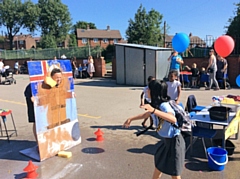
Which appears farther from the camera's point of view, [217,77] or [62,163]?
[217,77]

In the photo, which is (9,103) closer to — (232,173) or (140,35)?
(232,173)

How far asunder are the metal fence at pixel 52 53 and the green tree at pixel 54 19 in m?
20.2

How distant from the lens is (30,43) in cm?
7900

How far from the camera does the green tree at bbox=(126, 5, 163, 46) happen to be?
3756 centimetres

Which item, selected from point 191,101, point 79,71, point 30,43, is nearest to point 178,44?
point 191,101

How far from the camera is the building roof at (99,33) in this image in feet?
192

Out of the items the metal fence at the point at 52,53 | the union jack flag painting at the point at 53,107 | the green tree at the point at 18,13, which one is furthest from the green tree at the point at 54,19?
the union jack flag painting at the point at 53,107

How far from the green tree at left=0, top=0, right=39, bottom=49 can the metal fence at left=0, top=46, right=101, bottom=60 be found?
21.5 meters

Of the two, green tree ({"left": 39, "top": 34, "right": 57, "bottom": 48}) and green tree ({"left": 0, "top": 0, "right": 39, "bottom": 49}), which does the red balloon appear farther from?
green tree ({"left": 0, "top": 0, "right": 39, "bottom": 49})

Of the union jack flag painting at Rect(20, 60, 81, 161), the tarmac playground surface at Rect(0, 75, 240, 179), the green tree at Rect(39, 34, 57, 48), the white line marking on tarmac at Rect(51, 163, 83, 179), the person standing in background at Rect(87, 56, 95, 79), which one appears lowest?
the white line marking on tarmac at Rect(51, 163, 83, 179)

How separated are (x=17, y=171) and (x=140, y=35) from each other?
35.6m

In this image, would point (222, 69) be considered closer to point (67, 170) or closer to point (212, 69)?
point (212, 69)

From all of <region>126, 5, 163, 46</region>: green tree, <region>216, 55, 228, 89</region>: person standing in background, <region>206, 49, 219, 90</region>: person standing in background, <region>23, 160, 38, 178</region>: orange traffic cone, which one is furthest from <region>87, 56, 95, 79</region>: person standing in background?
<region>126, 5, 163, 46</region>: green tree

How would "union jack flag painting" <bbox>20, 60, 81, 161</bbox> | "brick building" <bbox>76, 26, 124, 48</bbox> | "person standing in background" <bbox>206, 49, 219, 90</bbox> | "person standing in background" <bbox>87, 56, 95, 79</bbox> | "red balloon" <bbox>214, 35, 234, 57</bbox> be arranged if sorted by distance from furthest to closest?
"brick building" <bbox>76, 26, 124, 48</bbox>, "person standing in background" <bbox>87, 56, 95, 79</bbox>, "person standing in background" <bbox>206, 49, 219, 90</bbox>, "red balloon" <bbox>214, 35, 234, 57</bbox>, "union jack flag painting" <bbox>20, 60, 81, 161</bbox>
